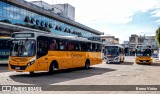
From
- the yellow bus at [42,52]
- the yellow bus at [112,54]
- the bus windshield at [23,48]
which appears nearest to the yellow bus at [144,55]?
the yellow bus at [112,54]

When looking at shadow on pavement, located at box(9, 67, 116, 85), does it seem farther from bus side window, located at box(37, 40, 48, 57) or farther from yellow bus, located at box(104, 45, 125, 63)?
yellow bus, located at box(104, 45, 125, 63)

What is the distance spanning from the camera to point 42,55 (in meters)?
15.9

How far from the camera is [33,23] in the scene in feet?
167

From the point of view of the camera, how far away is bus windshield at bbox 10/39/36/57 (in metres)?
15.0

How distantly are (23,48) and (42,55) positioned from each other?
4.47ft

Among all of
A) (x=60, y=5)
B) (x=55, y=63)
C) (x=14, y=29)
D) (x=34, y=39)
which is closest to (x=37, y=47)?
(x=34, y=39)

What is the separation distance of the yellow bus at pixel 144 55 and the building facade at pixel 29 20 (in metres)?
19.1

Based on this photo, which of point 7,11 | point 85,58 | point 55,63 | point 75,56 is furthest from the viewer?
point 7,11

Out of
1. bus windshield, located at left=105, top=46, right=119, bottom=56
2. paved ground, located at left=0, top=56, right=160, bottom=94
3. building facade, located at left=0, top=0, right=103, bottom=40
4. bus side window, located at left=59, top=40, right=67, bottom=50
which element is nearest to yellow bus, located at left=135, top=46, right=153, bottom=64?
bus windshield, located at left=105, top=46, right=119, bottom=56

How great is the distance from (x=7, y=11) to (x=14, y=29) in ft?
16.1

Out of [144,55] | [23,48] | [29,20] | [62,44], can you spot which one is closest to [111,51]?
[144,55]

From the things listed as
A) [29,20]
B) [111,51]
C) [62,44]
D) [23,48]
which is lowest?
[111,51]

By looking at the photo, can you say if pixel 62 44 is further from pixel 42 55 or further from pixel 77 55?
pixel 42 55

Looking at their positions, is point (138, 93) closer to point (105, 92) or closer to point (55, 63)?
point (105, 92)
